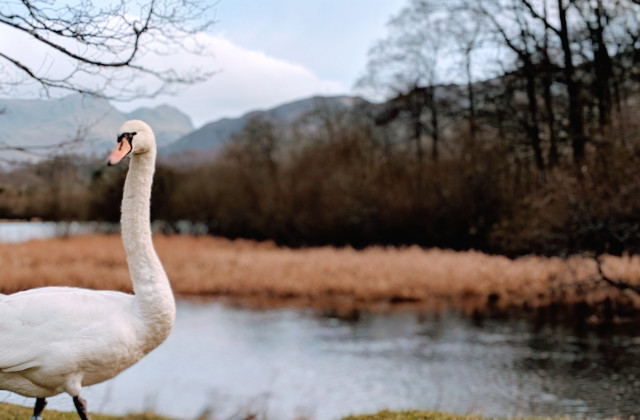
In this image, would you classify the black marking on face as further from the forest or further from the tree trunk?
the tree trunk

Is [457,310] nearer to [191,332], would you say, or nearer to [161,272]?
[191,332]

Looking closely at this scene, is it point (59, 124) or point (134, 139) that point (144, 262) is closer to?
point (134, 139)

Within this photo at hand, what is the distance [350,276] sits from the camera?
69.6 feet

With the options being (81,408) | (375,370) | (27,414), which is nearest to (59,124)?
(27,414)

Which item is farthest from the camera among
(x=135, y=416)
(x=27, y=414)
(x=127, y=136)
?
(x=135, y=416)

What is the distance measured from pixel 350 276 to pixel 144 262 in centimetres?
1738

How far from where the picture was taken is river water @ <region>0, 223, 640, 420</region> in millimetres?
10656

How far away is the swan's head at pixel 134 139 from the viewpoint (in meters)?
3.81

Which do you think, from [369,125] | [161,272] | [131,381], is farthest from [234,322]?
[369,125]

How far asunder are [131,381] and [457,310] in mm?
9590

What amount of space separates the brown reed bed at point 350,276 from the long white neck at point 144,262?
1303cm

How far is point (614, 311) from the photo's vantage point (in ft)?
53.9

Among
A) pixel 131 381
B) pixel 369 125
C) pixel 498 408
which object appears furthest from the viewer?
pixel 369 125

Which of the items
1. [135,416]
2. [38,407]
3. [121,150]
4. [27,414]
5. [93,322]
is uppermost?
[121,150]
